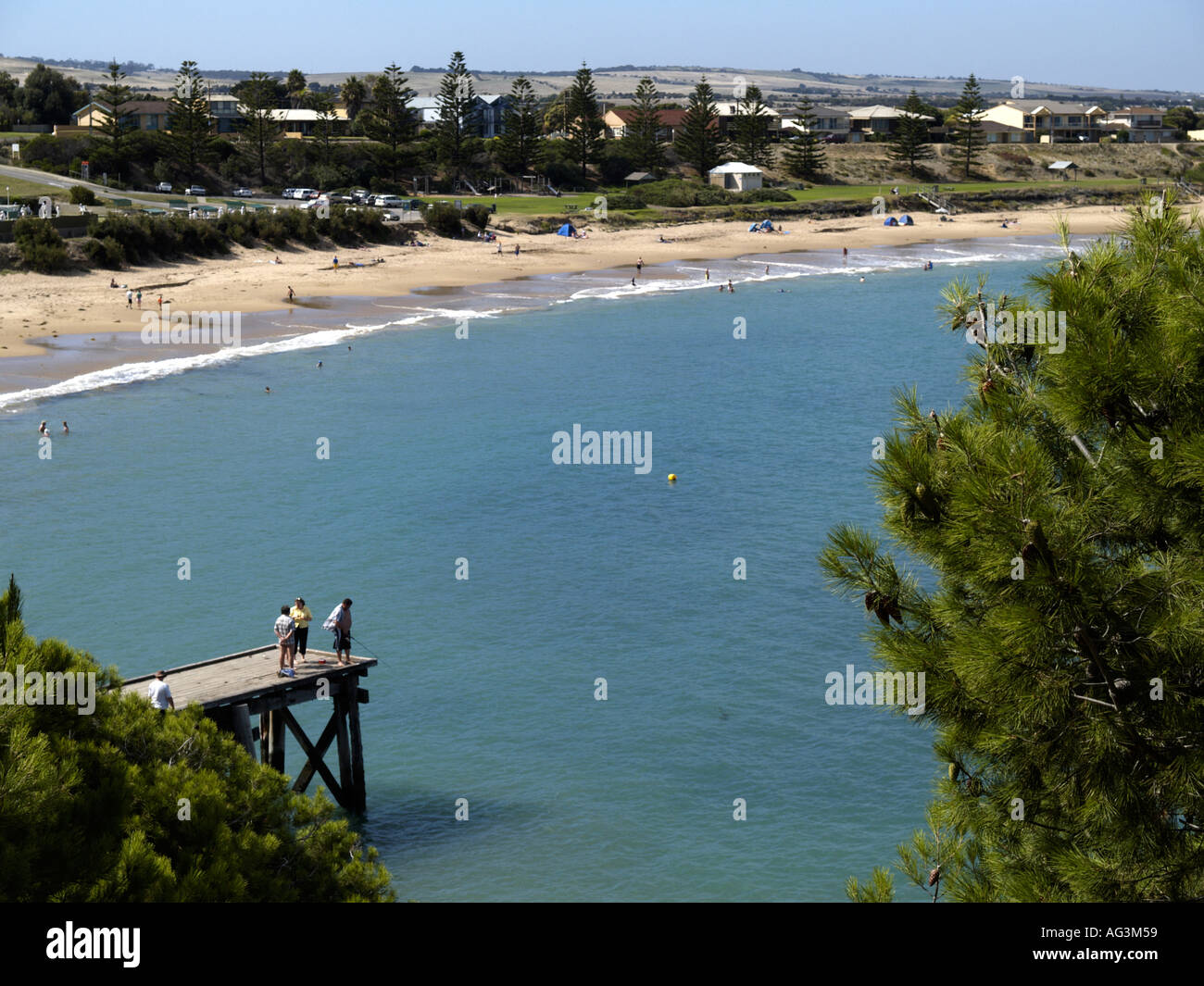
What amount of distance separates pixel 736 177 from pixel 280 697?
110141 mm

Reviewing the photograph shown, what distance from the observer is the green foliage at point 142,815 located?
8.59 metres

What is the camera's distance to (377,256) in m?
84.6

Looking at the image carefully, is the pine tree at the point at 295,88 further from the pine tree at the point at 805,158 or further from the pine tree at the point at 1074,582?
the pine tree at the point at 1074,582

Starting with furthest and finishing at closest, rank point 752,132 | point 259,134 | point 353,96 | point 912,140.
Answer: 1. point 353,96
2. point 912,140
3. point 752,132
4. point 259,134

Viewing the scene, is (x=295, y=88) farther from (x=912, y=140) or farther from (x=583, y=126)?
(x=912, y=140)

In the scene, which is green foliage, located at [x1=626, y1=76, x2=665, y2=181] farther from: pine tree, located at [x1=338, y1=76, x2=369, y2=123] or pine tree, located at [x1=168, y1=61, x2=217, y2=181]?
pine tree, located at [x1=168, y1=61, x2=217, y2=181]

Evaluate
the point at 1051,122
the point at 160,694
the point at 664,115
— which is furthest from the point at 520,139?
the point at 160,694


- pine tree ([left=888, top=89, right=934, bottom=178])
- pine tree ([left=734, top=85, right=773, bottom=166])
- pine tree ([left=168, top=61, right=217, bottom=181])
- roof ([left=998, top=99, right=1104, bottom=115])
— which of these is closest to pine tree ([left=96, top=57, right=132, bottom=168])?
pine tree ([left=168, top=61, right=217, bottom=181])

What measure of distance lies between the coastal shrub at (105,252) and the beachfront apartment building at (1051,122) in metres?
127

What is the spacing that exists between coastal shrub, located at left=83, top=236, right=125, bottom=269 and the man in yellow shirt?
55.0 meters

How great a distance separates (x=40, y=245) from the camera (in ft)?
221

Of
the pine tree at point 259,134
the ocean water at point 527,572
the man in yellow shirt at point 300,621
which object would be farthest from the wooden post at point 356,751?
the pine tree at point 259,134

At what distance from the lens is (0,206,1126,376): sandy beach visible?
62.3 m
